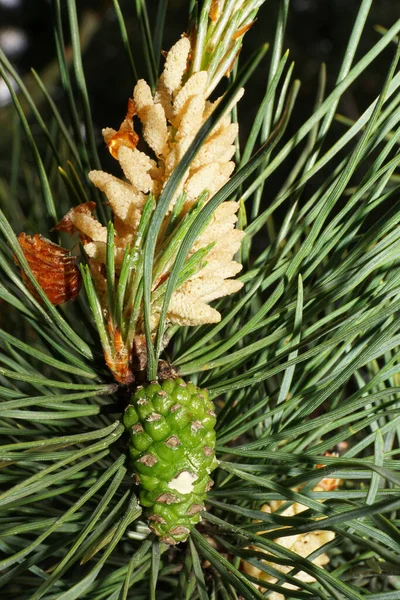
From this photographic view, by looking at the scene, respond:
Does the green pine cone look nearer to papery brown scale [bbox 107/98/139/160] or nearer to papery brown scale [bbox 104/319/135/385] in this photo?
papery brown scale [bbox 104/319/135/385]

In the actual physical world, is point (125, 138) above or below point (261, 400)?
above

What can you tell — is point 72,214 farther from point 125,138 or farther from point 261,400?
point 261,400

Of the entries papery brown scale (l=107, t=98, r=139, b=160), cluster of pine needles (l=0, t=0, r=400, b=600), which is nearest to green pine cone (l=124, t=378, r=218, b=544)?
cluster of pine needles (l=0, t=0, r=400, b=600)

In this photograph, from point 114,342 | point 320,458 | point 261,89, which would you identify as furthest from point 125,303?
point 261,89

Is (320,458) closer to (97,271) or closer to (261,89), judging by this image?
(97,271)

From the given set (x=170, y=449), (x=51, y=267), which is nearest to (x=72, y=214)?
(x=51, y=267)

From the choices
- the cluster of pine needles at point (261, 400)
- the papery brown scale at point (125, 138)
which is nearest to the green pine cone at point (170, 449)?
the cluster of pine needles at point (261, 400)

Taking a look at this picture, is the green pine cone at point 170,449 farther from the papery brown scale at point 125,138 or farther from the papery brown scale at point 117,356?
the papery brown scale at point 125,138
